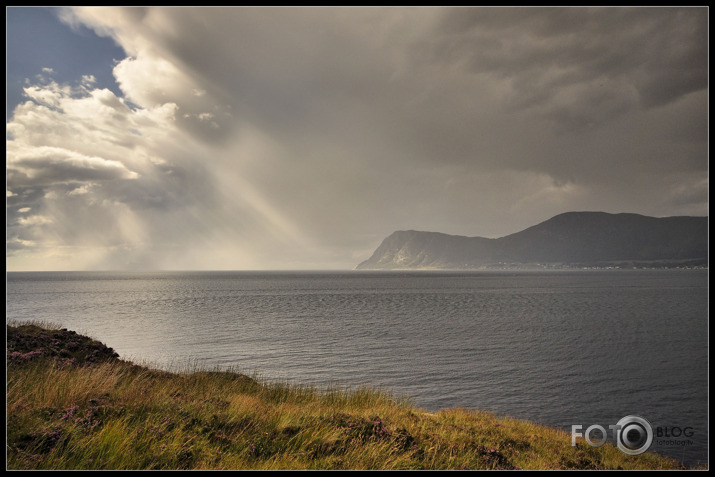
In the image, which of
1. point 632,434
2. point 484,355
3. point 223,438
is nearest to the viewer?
point 223,438

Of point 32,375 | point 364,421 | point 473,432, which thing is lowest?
point 473,432

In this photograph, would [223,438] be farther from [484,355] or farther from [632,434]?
[484,355]

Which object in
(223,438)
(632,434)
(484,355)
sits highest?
(223,438)

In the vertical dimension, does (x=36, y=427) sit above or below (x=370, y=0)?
below

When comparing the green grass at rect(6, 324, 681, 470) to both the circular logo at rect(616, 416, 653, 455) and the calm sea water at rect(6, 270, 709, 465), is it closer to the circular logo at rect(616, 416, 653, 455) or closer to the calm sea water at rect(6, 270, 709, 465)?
the circular logo at rect(616, 416, 653, 455)

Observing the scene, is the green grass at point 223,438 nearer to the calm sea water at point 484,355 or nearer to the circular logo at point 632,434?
the circular logo at point 632,434

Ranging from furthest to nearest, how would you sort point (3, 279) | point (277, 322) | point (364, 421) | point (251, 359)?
point (277, 322) < point (251, 359) < point (364, 421) < point (3, 279)

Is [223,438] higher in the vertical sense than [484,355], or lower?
higher

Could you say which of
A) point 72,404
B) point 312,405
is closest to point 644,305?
point 312,405

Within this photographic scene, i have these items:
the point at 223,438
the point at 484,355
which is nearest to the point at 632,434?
the point at 484,355

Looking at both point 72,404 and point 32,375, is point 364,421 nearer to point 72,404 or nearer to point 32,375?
point 72,404

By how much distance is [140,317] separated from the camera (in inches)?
2736

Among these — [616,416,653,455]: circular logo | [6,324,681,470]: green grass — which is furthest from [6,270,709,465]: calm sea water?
[6,324,681,470]: green grass

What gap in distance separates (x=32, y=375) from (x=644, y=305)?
109 m
